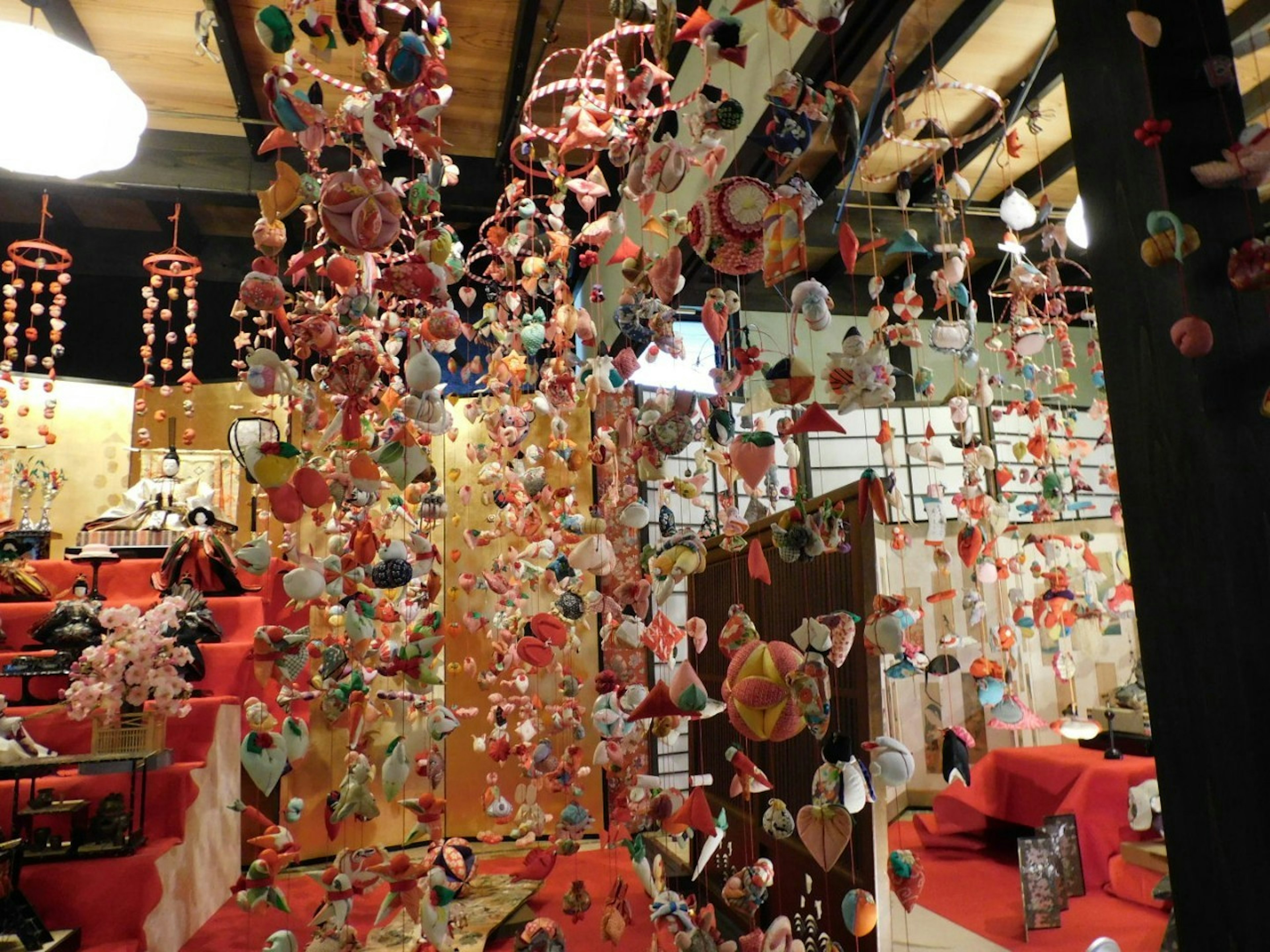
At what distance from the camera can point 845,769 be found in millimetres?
1360

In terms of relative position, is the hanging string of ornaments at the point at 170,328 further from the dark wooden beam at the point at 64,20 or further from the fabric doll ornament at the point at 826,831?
the fabric doll ornament at the point at 826,831

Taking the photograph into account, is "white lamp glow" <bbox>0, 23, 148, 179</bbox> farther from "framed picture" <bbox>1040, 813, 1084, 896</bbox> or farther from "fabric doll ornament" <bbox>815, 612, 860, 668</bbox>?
"framed picture" <bbox>1040, 813, 1084, 896</bbox>

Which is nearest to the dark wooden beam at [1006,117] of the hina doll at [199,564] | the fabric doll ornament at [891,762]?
the fabric doll ornament at [891,762]

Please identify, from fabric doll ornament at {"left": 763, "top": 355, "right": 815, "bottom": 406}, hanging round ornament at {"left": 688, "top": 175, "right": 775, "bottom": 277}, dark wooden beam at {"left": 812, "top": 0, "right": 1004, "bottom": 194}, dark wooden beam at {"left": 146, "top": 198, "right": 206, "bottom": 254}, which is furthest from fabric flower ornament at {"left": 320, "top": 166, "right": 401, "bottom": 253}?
dark wooden beam at {"left": 146, "top": 198, "right": 206, "bottom": 254}

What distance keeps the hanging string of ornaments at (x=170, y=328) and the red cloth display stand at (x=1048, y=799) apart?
15.0 feet

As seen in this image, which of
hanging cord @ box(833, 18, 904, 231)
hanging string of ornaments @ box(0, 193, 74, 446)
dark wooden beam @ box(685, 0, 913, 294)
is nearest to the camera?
hanging cord @ box(833, 18, 904, 231)

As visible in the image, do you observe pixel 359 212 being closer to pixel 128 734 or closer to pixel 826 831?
pixel 826 831

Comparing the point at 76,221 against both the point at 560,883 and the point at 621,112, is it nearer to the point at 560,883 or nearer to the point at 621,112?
the point at 560,883

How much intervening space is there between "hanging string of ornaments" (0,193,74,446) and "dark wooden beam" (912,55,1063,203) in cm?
462

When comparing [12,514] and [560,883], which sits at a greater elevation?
[12,514]

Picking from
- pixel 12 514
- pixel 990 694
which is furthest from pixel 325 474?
pixel 12 514

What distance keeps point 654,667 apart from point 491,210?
2.81 metres

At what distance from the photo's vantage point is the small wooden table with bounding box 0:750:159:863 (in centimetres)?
320

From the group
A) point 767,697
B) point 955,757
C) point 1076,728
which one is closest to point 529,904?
point 1076,728
